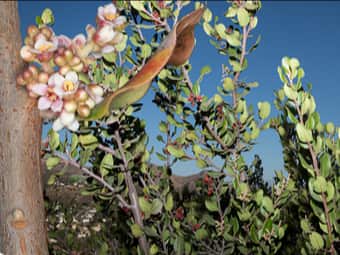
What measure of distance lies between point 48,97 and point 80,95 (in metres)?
0.07

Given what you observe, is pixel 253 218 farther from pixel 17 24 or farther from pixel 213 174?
pixel 17 24

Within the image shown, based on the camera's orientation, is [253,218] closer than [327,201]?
No

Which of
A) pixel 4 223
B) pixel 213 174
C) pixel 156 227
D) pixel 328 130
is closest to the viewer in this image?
pixel 4 223

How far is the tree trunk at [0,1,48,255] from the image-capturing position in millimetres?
867


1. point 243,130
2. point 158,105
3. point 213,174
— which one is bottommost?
point 213,174

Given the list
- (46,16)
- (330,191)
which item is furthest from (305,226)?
(46,16)

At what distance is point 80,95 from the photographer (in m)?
0.87

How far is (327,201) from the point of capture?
5.16 ft

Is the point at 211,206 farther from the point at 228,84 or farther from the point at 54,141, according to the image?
the point at 54,141

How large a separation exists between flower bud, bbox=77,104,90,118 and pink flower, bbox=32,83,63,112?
0.16ft

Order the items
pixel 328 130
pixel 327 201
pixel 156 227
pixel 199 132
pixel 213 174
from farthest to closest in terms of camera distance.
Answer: pixel 156 227 → pixel 199 132 → pixel 213 174 → pixel 328 130 → pixel 327 201

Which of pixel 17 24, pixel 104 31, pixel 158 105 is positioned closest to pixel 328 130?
pixel 158 105

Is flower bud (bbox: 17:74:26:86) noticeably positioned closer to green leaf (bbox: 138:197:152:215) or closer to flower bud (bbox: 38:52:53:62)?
flower bud (bbox: 38:52:53:62)

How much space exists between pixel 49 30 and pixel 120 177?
3.94 ft
